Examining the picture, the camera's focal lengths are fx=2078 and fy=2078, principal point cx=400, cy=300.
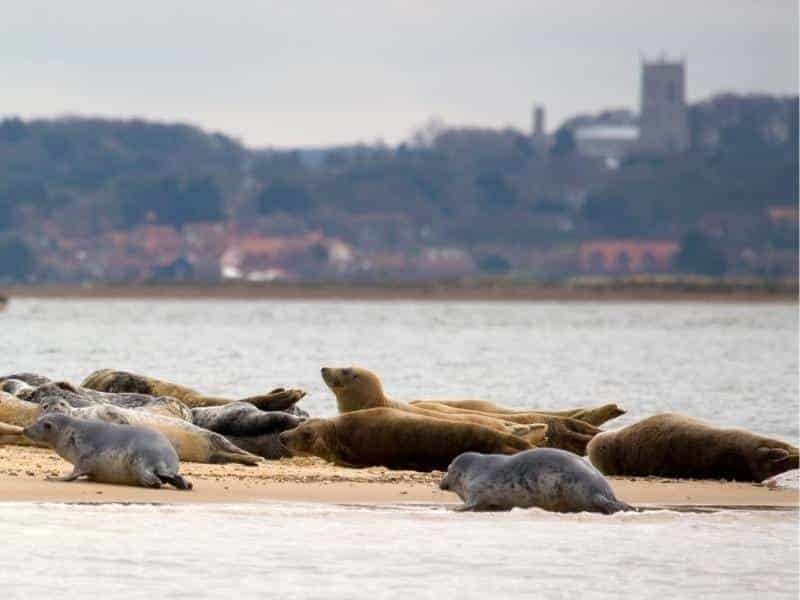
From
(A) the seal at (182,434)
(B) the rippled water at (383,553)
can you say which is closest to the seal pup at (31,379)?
(A) the seal at (182,434)

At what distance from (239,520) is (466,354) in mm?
31719

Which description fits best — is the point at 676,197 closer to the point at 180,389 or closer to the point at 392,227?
the point at 392,227

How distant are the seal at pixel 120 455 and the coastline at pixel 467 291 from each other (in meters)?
98.9

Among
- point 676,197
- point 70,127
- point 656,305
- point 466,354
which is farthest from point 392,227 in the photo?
point 466,354

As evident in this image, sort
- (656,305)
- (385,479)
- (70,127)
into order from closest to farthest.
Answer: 1. (385,479)
2. (656,305)
3. (70,127)

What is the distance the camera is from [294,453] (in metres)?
14.5

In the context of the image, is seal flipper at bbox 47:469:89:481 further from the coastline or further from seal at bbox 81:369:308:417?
the coastline

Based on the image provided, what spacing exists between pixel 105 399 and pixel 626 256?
14839 cm

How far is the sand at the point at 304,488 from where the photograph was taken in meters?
11.9

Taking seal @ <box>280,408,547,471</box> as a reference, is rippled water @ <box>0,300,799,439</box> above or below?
below

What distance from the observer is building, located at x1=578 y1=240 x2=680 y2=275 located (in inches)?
6260

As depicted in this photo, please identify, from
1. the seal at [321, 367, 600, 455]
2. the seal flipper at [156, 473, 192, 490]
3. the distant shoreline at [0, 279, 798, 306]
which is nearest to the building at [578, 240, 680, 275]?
the distant shoreline at [0, 279, 798, 306]

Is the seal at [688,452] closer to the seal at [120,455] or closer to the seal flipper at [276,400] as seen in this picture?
the seal flipper at [276,400]

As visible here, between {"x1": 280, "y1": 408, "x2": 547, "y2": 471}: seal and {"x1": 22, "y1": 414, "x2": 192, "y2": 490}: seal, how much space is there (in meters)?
1.85
